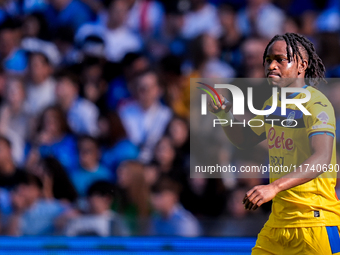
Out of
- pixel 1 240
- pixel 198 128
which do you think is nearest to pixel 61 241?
pixel 1 240

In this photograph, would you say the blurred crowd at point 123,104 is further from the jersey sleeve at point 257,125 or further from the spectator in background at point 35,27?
the jersey sleeve at point 257,125

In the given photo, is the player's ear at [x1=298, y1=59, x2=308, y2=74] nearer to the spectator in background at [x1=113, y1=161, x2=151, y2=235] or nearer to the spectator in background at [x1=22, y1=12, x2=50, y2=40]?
the spectator in background at [x1=113, y1=161, x2=151, y2=235]

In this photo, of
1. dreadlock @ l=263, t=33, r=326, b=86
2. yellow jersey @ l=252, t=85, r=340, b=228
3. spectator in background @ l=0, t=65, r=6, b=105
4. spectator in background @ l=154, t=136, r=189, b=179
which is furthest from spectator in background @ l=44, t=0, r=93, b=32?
yellow jersey @ l=252, t=85, r=340, b=228

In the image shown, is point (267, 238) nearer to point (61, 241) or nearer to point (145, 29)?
point (61, 241)

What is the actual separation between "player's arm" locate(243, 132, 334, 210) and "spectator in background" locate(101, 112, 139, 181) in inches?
90.3

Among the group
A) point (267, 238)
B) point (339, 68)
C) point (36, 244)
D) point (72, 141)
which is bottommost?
point (36, 244)

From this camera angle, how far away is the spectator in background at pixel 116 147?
12.9 feet

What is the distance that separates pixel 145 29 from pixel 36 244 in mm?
2175

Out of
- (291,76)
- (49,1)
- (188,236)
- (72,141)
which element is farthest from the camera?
(49,1)

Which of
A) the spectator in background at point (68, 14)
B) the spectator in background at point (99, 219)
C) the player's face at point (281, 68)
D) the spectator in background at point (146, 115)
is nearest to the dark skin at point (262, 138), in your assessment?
the player's face at point (281, 68)

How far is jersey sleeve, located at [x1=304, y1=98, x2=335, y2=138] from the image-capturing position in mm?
1814

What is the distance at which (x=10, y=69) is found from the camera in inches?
168

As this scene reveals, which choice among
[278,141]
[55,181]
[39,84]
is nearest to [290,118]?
[278,141]

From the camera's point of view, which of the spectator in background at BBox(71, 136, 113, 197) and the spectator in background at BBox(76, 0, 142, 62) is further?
the spectator in background at BBox(76, 0, 142, 62)
